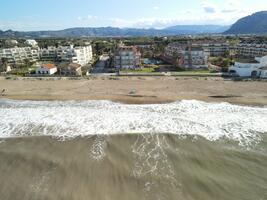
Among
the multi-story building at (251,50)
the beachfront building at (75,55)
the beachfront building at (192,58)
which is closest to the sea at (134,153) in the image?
the beachfront building at (192,58)

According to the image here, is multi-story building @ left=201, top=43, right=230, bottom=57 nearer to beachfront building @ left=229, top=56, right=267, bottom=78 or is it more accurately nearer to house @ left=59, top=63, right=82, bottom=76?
beachfront building @ left=229, top=56, right=267, bottom=78

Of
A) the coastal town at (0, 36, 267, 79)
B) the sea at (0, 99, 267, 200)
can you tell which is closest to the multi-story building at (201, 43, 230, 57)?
the coastal town at (0, 36, 267, 79)

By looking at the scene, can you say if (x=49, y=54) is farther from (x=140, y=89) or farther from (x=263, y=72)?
(x=263, y=72)

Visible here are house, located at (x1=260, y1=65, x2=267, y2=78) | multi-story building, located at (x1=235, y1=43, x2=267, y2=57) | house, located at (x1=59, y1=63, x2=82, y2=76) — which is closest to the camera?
house, located at (x1=260, y1=65, x2=267, y2=78)

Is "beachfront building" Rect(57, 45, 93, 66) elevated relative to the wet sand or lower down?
elevated

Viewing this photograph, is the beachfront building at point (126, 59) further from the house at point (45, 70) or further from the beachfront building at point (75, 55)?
the house at point (45, 70)

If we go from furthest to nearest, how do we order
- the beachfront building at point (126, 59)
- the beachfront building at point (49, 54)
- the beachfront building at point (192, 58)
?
the beachfront building at point (49, 54), the beachfront building at point (126, 59), the beachfront building at point (192, 58)

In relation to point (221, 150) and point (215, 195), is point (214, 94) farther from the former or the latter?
point (215, 195)
